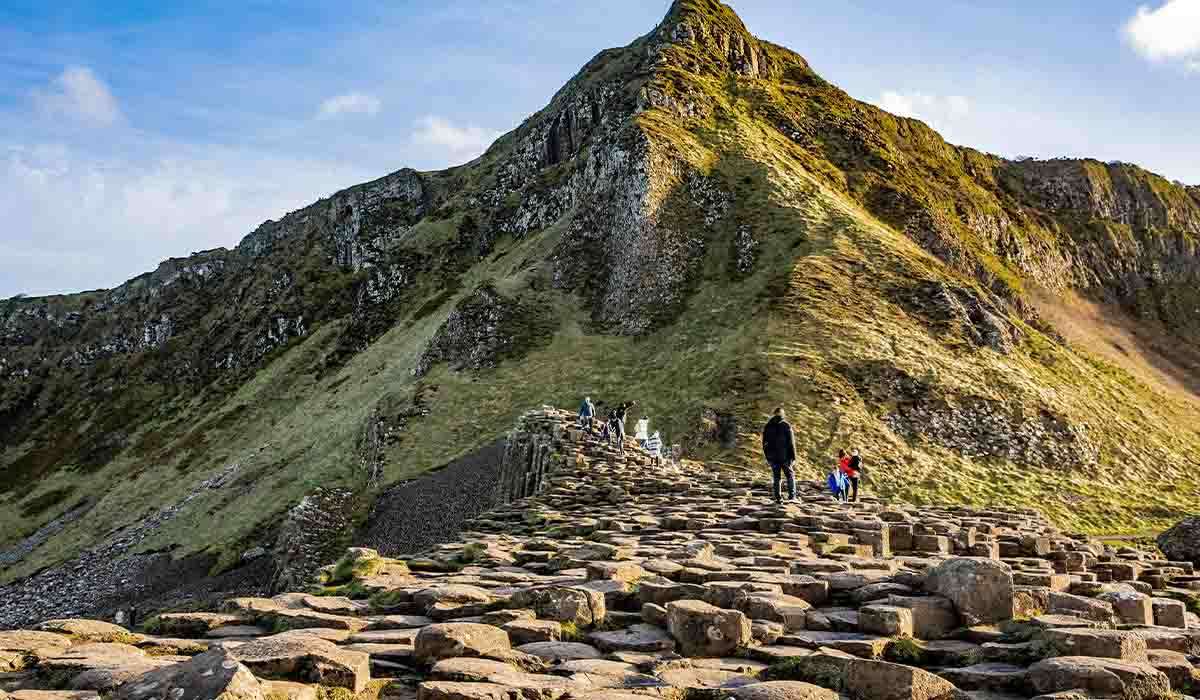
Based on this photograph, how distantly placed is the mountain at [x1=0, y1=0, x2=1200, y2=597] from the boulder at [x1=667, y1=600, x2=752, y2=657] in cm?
3762

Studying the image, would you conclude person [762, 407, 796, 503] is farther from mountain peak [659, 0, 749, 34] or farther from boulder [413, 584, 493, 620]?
mountain peak [659, 0, 749, 34]

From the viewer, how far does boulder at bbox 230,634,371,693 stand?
823 centimetres

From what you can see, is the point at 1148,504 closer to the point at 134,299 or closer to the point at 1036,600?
the point at 1036,600

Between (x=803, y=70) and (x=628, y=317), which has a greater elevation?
(x=803, y=70)

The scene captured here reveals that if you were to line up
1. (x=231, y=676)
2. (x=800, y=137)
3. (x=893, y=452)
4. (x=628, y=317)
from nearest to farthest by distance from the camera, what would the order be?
(x=231, y=676) → (x=893, y=452) → (x=628, y=317) → (x=800, y=137)

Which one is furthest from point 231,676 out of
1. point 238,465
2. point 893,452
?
point 238,465

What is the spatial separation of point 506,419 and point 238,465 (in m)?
30.9

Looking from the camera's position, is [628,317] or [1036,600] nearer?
[1036,600]

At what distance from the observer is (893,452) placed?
172ft

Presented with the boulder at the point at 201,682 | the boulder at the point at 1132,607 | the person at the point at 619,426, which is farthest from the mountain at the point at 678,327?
the boulder at the point at 201,682

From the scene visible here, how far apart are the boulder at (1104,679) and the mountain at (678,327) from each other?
3912 cm

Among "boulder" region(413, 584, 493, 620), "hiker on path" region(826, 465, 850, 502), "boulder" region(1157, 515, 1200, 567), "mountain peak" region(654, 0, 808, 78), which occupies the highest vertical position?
"mountain peak" region(654, 0, 808, 78)

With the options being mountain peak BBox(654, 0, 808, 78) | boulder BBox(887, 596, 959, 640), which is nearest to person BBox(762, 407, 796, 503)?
boulder BBox(887, 596, 959, 640)

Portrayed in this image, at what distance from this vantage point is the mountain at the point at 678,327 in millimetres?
57500
